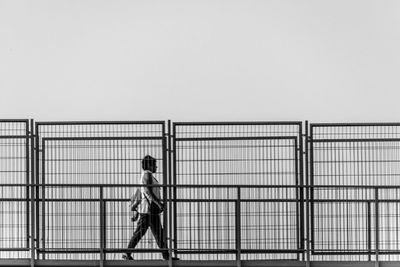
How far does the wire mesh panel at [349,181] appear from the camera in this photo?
17.1m

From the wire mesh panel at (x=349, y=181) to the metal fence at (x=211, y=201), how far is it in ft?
0.07

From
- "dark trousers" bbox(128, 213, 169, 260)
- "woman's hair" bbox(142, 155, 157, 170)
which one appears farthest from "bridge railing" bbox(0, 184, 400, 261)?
"woman's hair" bbox(142, 155, 157, 170)

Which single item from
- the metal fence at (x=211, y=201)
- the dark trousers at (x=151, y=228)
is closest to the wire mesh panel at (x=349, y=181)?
the metal fence at (x=211, y=201)

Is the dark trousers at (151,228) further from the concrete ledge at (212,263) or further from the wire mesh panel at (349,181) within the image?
the wire mesh panel at (349,181)

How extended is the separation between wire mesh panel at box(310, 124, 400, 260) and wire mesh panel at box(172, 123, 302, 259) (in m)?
0.35

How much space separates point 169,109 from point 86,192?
6.10 meters

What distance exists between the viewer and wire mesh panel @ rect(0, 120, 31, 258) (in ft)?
57.1

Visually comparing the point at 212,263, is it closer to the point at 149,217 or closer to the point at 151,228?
the point at 151,228

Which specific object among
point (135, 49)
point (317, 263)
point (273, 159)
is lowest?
point (317, 263)

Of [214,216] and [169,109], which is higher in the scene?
[169,109]

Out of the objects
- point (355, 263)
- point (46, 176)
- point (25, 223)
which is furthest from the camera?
point (46, 176)

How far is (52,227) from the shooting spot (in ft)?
56.8

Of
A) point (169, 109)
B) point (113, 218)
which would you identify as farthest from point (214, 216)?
point (169, 109)

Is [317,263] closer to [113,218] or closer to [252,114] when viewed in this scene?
[113,218]
